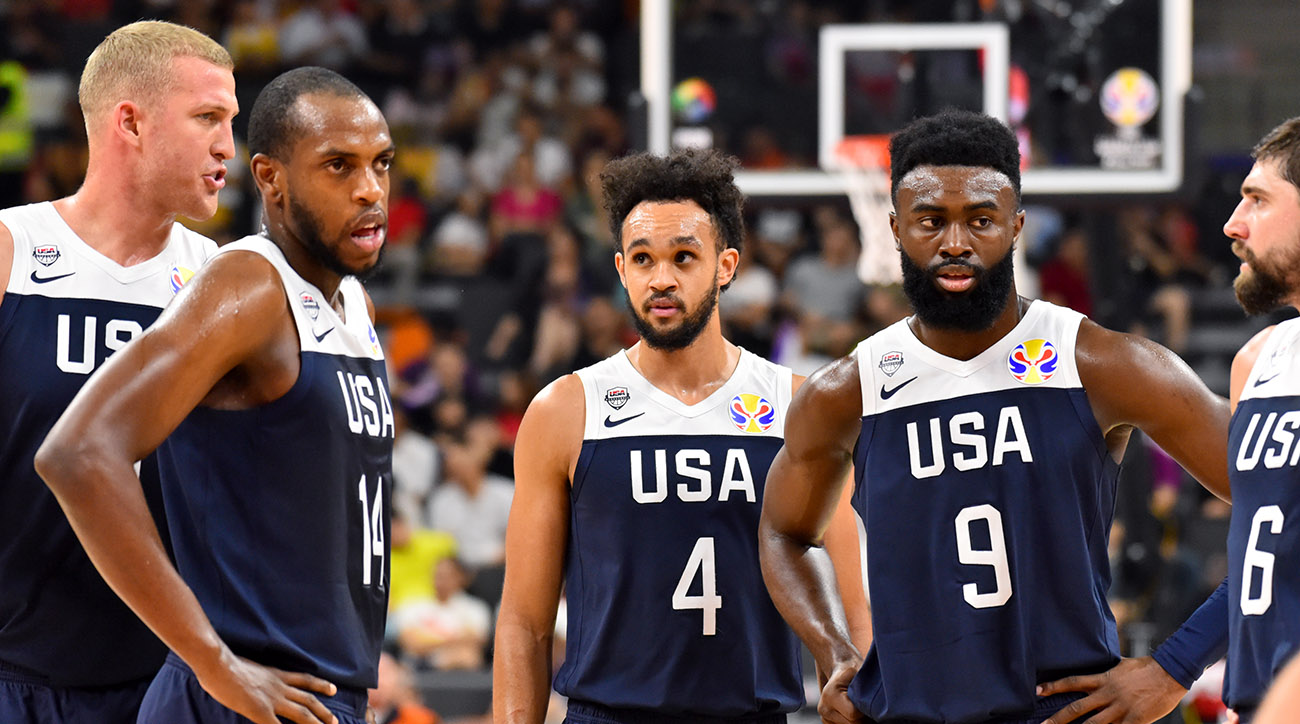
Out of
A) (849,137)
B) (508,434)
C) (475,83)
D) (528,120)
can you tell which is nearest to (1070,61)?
(849,137)

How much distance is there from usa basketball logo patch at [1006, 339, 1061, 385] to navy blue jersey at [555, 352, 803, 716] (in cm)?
81

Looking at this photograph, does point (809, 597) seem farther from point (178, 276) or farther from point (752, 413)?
point (178, 276)

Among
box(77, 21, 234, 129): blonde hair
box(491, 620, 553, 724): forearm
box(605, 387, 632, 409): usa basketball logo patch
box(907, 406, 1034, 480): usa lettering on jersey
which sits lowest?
box(491, 620, 553, 724): forearm

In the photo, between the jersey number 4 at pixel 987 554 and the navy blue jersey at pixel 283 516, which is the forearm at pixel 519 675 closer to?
the navy blue jersey at pixel 283 516

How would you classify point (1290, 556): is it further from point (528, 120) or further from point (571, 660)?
point (528, 120)

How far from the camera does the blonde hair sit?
3.88m

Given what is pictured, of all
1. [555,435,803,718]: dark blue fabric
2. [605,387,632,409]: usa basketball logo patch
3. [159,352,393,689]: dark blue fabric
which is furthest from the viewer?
[605,387,632,409]: usa basketball logo patch

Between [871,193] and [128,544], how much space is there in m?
5.79

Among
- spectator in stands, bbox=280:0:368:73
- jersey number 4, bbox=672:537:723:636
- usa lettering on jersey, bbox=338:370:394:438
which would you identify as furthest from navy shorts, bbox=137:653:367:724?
spectator in stands, bbox=280:0:368:73

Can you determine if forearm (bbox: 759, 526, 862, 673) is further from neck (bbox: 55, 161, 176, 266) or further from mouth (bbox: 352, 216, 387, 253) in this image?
neck (bbox: 55, 161, 176, 266)

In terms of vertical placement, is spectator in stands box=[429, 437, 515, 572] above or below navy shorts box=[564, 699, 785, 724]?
below

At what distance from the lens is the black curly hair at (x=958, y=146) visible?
362 cm

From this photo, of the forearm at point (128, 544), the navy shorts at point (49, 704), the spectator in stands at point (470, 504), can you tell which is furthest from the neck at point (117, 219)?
the spectator in stands at point (470, 504)

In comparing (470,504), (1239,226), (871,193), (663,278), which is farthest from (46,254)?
(470,504)
